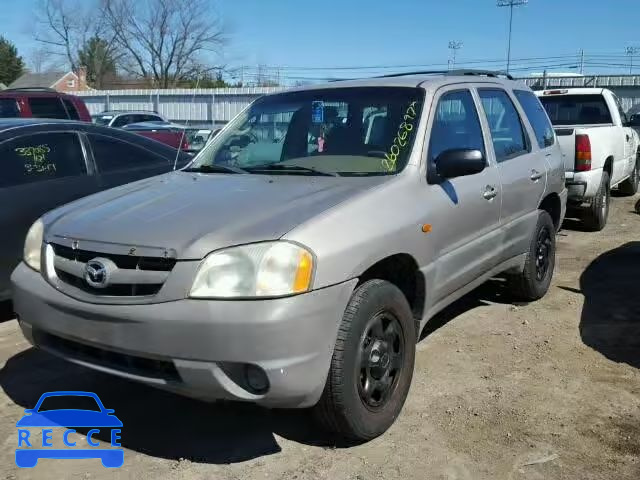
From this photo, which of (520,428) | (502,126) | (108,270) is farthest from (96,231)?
(502,126)

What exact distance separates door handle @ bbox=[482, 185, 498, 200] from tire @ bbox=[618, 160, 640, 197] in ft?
27.2

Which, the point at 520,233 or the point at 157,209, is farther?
the point at 520,233

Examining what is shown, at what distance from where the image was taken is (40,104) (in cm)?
1248

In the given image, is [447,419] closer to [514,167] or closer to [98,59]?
[514,167]

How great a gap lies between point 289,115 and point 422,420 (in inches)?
85.5

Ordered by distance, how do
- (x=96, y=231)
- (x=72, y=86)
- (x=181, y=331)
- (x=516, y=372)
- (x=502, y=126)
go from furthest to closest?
(x=72, y=86), (x=502, y=126), (x=516, y=372), (x=96, y=231), (x=181, y=331)

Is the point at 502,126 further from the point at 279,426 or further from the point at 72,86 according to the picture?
the point at 72,86

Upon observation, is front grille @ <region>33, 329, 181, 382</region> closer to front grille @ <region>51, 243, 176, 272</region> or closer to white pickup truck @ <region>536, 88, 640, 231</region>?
front grille @ <region>51, 243, 176, 272</region>

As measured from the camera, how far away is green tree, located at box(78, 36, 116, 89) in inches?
2361

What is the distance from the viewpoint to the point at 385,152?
382cm

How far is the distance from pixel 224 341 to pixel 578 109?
28.1 ft

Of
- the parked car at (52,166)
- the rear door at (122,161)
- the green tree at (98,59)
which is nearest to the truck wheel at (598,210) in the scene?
the parked car at (52,166)

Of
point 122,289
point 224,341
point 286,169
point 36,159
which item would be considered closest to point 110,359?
point 122,289

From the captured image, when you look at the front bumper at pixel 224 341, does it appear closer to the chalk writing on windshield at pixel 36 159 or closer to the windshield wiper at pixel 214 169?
the windshield wiper at pixel 214 169
